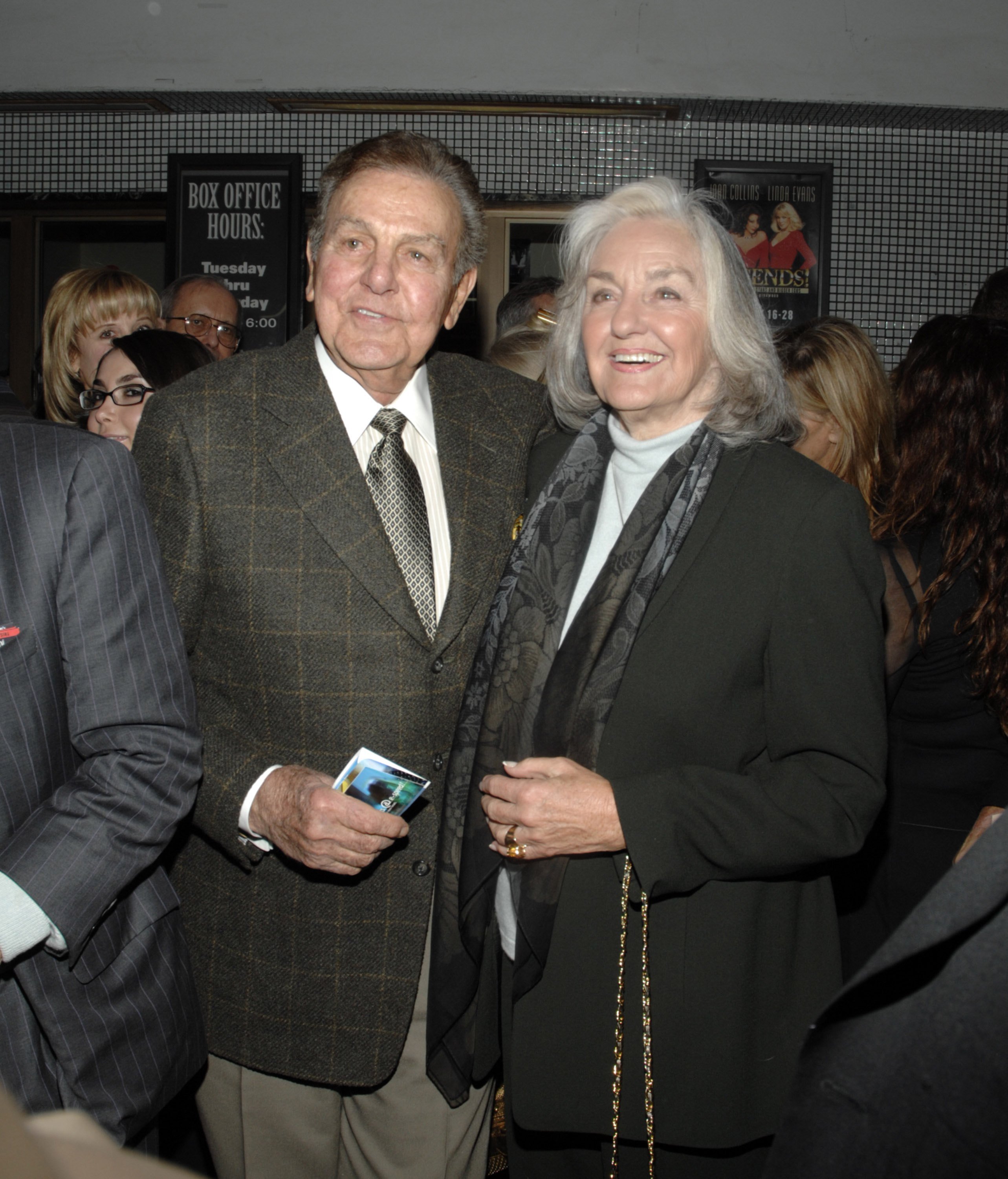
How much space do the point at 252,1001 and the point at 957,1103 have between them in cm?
133

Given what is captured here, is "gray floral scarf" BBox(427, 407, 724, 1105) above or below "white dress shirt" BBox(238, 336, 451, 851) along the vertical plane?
below

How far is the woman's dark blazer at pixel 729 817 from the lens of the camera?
1459mm

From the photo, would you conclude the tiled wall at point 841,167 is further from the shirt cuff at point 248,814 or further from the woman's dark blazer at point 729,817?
the shirt cuff at point 248,814

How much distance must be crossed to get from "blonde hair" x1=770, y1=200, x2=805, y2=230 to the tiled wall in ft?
0.67

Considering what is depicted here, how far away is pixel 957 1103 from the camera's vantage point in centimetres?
60

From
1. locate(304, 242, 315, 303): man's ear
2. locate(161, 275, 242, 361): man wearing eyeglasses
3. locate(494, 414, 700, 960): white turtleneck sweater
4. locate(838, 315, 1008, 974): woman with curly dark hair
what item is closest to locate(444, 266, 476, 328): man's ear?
locate(304, 242, 315, 303): man's ear

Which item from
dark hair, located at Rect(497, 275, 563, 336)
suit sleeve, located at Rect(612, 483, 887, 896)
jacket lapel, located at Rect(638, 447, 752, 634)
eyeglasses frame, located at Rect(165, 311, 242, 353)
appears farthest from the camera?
eyeglasses frame, located at Rect(165, 311, 242, 353)

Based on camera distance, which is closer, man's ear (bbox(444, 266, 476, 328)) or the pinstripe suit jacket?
the pinstripe suit jacket

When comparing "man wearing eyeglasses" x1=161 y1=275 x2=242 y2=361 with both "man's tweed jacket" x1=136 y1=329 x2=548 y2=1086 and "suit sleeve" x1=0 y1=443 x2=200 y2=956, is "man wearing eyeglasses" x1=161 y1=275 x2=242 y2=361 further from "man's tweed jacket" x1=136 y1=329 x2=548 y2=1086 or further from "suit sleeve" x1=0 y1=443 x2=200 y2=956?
"suit sleeve" x1=0 y1=443 x2=200 y2=956

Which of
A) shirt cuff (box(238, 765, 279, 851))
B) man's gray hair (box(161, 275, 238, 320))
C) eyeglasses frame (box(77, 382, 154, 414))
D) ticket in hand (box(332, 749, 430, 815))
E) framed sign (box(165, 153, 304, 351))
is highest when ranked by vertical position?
framed sign (box(165, 153, 304, 351))

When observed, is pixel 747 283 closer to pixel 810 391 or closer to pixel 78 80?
pixel 810 391

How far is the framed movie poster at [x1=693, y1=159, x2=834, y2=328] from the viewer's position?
468 cm

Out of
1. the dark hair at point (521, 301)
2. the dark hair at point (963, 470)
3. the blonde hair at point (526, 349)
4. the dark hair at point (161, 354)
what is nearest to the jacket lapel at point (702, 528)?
the dark hair at point (963, 470)

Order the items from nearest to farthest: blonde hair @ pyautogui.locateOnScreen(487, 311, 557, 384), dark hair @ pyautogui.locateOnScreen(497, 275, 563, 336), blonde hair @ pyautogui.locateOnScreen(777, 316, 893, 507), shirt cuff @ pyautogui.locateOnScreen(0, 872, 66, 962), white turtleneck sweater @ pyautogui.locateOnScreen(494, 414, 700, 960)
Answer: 1. shirt cuff @ pyautogui.locateOnScreen(0, 872, 66, 962)
2. white turtleneck sweater @ pyautogui.locateOnScreen(494, 414, 700, 960)
3. blonde hair @ pyautogui.locateOnScreen(777, 316, 893, 507)
4. blonde hair @ pyautogui.locateOnScreen(487, 311, 557, 384)
5. dark hair @ pyautogui.locateOnScreen(497, 275, 563, 336)
